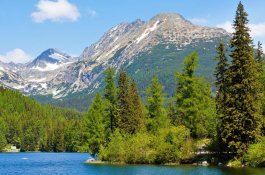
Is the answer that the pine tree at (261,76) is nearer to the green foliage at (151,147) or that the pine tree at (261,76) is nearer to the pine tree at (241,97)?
the pine tree at (241,97)

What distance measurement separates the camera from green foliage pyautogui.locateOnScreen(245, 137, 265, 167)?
230 feet

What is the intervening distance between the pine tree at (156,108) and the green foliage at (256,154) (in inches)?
1060

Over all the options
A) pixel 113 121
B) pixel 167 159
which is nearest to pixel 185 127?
pixel 167 159

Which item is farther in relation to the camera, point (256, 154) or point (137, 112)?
point (137, 112)

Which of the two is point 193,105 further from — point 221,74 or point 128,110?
point 128,110

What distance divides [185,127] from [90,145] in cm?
2706

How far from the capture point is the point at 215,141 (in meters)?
82.6

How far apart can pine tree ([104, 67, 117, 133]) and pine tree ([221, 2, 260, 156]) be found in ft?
105

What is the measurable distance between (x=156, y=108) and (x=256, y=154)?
100 feet

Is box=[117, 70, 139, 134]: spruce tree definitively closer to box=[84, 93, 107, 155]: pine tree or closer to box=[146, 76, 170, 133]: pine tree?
box=[146, 76, 170, 133]: pine tree

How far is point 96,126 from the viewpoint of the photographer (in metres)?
104

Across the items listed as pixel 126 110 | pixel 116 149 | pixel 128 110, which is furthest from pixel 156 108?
pixel 116 149

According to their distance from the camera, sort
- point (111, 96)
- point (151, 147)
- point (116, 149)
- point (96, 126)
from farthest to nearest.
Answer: point (111, 96), point (96, 126), point (116, 149), point (151, 147)

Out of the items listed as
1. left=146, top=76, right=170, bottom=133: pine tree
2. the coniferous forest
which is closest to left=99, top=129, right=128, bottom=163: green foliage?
the coniferous forest
